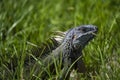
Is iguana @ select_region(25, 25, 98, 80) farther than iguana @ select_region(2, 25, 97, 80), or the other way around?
iguana @ select_region(25, 25, 98, 80)

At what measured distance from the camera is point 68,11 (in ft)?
30.8

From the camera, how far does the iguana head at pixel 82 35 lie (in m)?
6.54

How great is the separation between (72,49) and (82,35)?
186mm

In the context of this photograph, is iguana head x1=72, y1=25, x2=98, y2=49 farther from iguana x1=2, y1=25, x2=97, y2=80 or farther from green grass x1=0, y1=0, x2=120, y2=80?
green grass x1=0, y1=0, x2=120, y2=80

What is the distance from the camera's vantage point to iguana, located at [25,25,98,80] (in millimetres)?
6484

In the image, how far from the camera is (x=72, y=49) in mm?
6617

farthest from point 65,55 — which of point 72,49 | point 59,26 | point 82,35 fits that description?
point 59,26

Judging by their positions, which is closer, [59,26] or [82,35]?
[82,35]

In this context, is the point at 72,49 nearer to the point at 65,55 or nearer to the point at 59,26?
the point at 65,55

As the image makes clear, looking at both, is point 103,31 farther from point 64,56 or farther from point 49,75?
point 49,75

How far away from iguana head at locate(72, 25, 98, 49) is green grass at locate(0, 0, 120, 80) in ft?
0.49

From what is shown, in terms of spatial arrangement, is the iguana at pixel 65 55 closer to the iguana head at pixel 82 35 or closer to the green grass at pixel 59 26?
the iguana head at pixel 82 35

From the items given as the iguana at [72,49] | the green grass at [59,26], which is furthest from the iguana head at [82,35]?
the green grass at [59,26]

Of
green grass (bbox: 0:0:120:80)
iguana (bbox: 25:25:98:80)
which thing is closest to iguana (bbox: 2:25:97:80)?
iguana (bbox: 25:25:98:80)
